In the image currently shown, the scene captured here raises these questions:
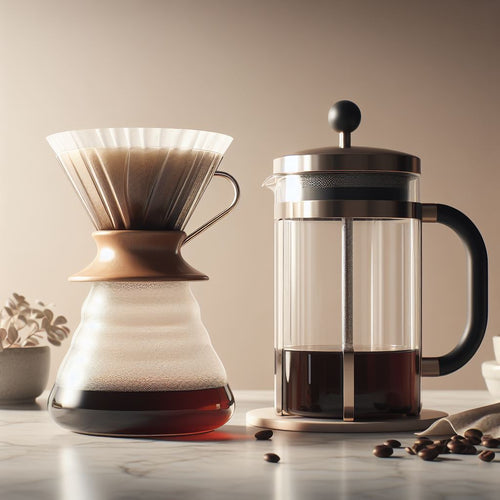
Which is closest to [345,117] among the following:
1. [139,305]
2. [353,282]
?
[353,282]

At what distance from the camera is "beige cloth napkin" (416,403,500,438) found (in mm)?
708

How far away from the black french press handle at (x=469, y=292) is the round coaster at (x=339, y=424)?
56mm

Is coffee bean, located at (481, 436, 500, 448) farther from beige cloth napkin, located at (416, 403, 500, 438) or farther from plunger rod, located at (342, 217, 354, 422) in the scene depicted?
plunger rod, located at (342, 217, 354, 422)

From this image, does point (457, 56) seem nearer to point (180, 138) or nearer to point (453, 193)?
point (453, 193)

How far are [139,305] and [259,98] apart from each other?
5.66 feet

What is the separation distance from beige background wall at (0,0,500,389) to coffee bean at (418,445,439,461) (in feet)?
5.72

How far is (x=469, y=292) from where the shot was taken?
2.63 ft

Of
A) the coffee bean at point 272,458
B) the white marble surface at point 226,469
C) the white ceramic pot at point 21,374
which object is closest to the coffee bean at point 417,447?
the white marble surface at point 226,469

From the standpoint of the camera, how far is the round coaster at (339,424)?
74 cm

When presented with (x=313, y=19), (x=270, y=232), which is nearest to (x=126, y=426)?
(x=270, y=232)

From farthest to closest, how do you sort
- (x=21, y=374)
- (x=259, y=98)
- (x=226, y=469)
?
(x=259, y=98) < (x=21, y=374) < (x=226, y=469)

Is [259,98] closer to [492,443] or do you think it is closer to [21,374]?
[21,374]

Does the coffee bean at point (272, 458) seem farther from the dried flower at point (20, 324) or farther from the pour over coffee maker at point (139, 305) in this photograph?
the dried flower at point (20, 324)

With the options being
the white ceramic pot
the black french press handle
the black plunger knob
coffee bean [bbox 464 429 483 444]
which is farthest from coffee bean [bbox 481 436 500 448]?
the white ceramic pot
